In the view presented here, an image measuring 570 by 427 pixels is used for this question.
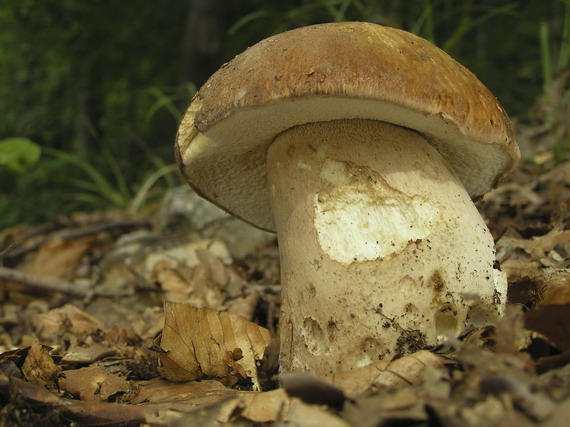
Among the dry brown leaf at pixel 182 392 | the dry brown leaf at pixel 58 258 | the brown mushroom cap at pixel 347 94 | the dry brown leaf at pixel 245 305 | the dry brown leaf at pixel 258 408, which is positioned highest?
the brown mushroom cap at pixel 347 94

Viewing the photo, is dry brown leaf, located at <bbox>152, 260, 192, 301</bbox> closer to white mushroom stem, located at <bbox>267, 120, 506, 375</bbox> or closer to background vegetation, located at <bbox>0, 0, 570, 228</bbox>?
white mushroom stem, located at <bbox>267, 120, 506, 375</bbox>

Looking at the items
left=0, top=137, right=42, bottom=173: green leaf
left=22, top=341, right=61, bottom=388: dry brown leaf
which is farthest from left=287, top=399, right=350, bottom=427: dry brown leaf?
left=0, top=137, right=42, bottom=173: green leaf

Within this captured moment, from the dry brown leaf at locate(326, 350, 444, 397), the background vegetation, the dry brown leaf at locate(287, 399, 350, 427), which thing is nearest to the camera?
the dry brown leaf at locate(287, 399, 350, 427)

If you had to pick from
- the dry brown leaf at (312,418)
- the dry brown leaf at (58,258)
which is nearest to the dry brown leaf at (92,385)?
the dry brown leaf at (312,418)

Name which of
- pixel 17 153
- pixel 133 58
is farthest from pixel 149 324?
pixel 133 58

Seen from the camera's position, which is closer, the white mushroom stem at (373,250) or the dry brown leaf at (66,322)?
the white mushroom stem at (373,250)

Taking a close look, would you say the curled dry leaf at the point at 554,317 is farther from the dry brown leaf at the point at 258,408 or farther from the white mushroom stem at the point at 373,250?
the dry brown leaf at the point at 258,408

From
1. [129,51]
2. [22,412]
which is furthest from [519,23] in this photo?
[22,412]

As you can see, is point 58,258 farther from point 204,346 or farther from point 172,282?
point 204,346
